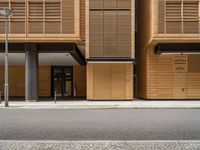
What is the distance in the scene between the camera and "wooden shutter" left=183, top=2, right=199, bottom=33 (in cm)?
2833

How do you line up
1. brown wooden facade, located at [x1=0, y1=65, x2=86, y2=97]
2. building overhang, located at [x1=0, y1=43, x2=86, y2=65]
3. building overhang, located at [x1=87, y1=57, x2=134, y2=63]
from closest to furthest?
1. building overhang, located at [x1=0, y1=43, x2=86, y2=65]
2. building overhang, located at [x1=87, y1=57, x2=134, y2=63]
3. brown wooden facade, located at [x1=0, y1=65, x2=86, y2=97]

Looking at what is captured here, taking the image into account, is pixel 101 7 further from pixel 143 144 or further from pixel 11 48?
pixel 143 144

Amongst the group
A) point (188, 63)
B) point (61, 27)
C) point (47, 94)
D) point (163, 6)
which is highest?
point (163, 6)

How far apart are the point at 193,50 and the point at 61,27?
38.2ft

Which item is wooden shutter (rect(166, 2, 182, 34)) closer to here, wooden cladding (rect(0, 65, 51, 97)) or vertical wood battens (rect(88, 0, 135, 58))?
vertical wood battens (rect(88, 0, 135, 58))

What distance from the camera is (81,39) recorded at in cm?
2972

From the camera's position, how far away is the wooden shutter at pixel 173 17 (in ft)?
93.0

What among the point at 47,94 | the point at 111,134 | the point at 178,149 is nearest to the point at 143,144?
the point at 178,149

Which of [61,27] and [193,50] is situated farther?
[193,50]

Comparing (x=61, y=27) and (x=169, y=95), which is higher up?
(x=61, y=27)

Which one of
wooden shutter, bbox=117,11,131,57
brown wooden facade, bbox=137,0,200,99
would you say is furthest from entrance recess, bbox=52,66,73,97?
wooden shutter, bbox=117,11,131,57

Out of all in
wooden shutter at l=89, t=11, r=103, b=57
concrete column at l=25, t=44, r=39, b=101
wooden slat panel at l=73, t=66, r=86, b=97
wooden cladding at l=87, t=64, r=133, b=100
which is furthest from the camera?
wooden slat panel at l=73, t=66, r=86, b=97

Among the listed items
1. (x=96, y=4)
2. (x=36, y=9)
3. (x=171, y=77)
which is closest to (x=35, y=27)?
Answer: (x=36, y=9)

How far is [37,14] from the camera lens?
27.2 meters
